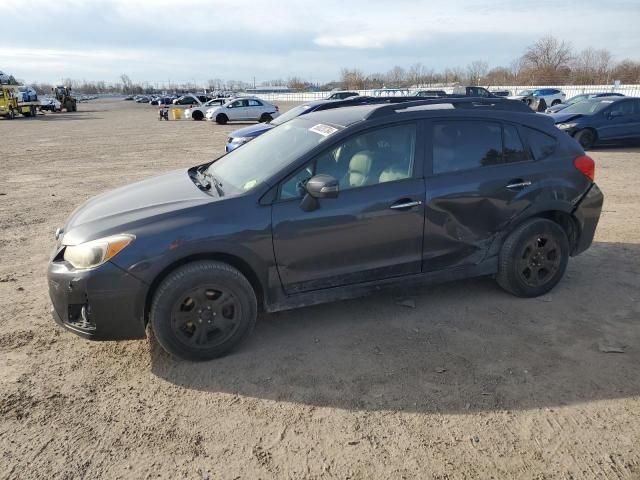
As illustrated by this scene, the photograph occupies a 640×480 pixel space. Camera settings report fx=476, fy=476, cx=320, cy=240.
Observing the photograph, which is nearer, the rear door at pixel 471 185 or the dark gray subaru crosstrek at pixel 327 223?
the dark gray subaru crosstrek at pixel 327 223

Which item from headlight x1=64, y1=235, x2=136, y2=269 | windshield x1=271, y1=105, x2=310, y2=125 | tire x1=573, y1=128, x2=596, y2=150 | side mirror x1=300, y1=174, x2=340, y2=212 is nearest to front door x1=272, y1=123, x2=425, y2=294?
side mirror x1=300, y1=174, x2=340, y2=212

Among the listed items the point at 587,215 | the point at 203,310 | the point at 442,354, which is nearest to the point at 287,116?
the point at 587,215

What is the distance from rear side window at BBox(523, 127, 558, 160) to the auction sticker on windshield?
1815mm

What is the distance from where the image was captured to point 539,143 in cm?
432

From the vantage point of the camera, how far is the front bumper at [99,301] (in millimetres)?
3127

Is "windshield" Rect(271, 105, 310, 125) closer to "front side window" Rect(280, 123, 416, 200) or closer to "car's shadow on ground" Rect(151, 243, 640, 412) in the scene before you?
"front side window" Rect(280, 123, 416, 200)

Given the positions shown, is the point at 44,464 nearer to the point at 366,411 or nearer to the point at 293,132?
the point at 366,411

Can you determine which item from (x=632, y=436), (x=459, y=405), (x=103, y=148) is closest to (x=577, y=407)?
(x=632, y=436)

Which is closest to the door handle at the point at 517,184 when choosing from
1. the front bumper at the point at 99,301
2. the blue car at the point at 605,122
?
the front bumper at the point at 99,301

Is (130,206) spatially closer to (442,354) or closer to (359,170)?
(359,170)

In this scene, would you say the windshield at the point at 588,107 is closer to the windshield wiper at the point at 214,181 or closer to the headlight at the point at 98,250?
the windshield wiper at the point at 214,181

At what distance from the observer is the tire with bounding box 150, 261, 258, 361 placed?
3.26 m

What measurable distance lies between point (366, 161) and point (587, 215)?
229 cm

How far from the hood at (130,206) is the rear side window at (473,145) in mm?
1928
